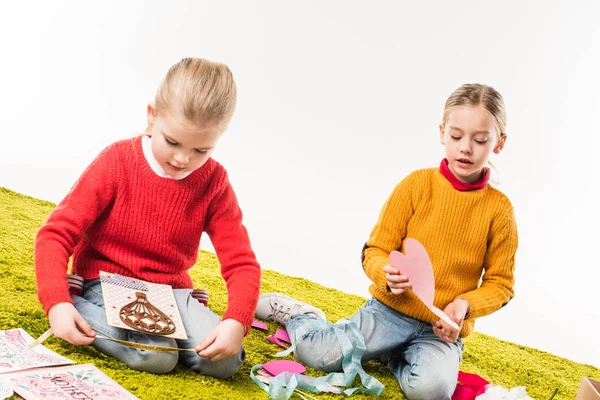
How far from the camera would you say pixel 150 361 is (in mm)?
1453

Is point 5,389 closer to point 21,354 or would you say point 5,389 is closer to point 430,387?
point 21,354

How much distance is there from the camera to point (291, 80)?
Result: 3.69 m

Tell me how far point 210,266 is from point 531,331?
4.82ft

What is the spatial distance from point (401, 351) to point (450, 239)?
1.13 feet

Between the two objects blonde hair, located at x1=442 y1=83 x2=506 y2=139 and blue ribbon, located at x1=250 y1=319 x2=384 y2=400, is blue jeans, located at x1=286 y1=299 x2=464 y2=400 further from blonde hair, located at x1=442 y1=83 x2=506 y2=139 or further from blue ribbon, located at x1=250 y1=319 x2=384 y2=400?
blonde hair, located at x1=442 y1=83 x2=506 y2=139

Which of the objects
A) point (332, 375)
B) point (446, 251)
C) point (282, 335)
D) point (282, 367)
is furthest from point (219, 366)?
point (446, 251)

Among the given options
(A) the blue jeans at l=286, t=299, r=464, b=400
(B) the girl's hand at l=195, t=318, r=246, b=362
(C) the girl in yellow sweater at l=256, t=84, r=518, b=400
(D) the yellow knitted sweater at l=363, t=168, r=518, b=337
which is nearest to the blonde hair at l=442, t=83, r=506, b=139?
(C) the girl in yellow sweater at l=256, t=84, r=518, b=400

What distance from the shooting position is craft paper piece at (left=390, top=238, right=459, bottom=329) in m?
1.59

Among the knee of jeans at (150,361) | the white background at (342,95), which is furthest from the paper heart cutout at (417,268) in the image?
the white background at (342,95)

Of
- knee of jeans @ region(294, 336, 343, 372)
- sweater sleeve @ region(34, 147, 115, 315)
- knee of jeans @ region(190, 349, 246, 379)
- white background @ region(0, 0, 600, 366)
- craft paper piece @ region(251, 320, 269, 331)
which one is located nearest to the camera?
sweater sleeve @ region(34, 147, 115, 315)

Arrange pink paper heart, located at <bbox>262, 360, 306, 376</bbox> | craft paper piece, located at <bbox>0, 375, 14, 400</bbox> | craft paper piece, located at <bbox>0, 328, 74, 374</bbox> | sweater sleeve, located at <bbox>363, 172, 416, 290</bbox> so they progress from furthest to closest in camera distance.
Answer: sweater sleeve, located at <bbox>363, 172, 416, 290</bbox>, pink paper heart, located at <bbox>262, 360, 306, 376</bbox>, craft paper piece, located at <bbox>0, 328, 74, 374</bbox>, craft paper piece, located at <bbox>0, 375, 14, 400</bbox>

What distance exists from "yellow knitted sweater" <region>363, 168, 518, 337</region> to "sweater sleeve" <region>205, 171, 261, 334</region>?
37 cm

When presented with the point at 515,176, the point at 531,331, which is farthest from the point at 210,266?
the point at 515,176

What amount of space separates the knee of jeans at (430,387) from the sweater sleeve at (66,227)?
872 mm
